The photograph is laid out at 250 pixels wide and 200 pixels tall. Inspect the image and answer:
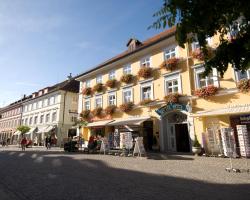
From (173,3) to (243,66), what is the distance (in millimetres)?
1593

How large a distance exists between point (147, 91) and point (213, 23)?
17.1 meters

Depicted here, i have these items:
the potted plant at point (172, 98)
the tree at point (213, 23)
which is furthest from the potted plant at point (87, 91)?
the tree at point (213, 23)

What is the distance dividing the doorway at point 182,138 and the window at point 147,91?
3.97 metres

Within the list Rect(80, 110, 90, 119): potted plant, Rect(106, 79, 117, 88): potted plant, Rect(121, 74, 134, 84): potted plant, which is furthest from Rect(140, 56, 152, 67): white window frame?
Rect(80, 110, 90, 119): potted plant

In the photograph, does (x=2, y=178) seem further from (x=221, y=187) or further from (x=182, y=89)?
(x=182, y=89)

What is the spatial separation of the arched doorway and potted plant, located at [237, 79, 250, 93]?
4.94 metres

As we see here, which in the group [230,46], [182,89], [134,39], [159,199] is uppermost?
[134,39]

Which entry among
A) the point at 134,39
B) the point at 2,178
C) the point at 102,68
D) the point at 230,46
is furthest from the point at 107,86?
the point at 230,46

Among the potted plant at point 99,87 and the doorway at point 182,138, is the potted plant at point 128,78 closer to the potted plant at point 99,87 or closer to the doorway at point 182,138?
the potted plant at point 99,87

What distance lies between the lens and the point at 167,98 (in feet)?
58.2

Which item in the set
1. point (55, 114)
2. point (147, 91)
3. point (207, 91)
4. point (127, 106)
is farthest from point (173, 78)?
point (55, 114)

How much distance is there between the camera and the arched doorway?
17.5 m

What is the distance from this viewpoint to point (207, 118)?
51.6 feet

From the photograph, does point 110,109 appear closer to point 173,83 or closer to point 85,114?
point 85,114
